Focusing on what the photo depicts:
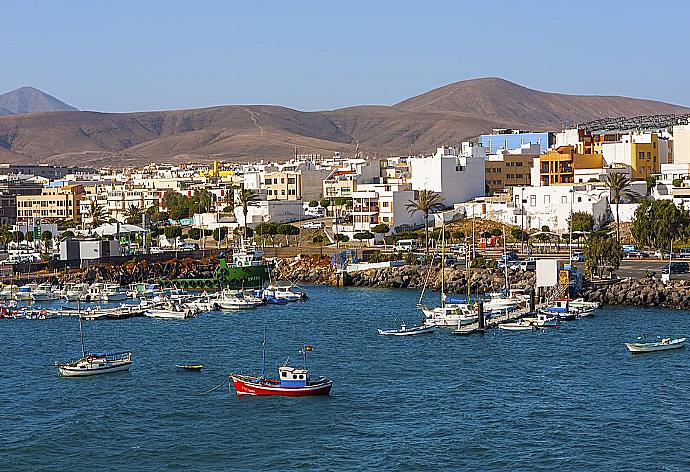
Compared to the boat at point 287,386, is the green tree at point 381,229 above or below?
above

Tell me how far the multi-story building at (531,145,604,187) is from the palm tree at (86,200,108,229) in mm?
27640

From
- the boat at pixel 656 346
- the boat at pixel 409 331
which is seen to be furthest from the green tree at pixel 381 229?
the boat at pixel 656 346

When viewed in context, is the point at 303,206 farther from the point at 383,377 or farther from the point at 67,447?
the point at 67,447

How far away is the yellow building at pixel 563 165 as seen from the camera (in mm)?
65812

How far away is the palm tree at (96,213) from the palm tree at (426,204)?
2112 centimetres

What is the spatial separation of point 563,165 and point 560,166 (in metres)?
0.18

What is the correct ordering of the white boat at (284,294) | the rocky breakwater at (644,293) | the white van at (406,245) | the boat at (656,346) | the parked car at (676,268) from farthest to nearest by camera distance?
the white van at (406,245), the white boat at (284,294), the parked car at (676,268), the rocky breakwater at (644,293), the boat at (656,346)

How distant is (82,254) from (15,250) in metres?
8.51

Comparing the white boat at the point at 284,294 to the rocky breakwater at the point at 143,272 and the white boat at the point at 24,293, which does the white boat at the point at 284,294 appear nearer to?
the rocky breakwater at the point at 143,272

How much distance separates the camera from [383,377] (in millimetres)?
29703

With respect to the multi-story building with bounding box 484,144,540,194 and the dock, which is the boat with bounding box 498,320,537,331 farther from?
the multi-story building with bounding box 484,144,540,194

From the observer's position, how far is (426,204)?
200 ft

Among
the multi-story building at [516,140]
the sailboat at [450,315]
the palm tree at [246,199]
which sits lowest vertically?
the sailboat at [450,315]

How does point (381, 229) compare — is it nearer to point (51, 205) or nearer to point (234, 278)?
point (234, 278)
